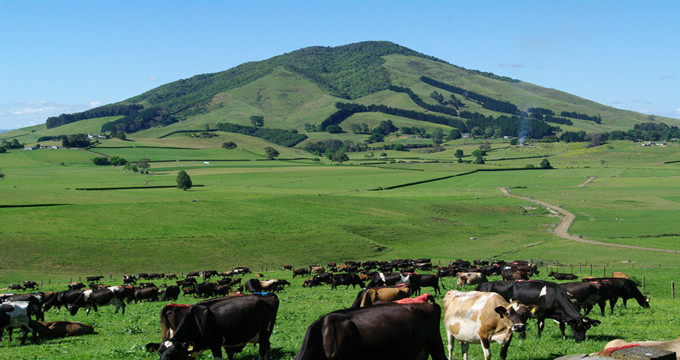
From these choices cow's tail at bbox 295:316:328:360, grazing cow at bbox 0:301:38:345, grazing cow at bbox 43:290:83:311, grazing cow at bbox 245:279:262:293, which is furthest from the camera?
grazing cow at bbox 245:279:262:293

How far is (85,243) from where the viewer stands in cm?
6003

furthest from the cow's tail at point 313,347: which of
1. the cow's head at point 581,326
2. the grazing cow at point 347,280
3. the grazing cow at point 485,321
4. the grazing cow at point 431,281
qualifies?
the grazing cow at point 347,280

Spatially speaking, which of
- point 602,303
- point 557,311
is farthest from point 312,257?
point 557,311

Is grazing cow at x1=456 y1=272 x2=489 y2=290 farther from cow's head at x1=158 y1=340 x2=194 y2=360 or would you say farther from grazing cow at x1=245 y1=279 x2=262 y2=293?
cow's head at x1=158 y1=340 x2=194 y2=360

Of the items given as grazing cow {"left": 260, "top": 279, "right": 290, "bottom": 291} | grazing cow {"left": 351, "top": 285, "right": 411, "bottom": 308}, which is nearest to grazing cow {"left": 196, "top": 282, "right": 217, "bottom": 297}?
grazing cow {"left": 260, "top": 279, "right": 290, "bottom": 291}

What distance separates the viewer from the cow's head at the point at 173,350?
45.9 feet

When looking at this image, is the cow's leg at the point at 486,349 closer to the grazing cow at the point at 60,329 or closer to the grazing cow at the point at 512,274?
the grazing cow at the point at 60,329

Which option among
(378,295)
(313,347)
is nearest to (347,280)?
(378,295)

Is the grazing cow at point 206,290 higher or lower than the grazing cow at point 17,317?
lower

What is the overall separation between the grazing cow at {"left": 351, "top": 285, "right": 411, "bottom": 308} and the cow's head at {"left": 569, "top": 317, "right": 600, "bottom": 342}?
19.4 ft

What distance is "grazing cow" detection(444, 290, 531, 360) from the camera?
577 inches

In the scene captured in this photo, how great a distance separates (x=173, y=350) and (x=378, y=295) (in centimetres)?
827

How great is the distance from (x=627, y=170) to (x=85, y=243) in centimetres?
17180

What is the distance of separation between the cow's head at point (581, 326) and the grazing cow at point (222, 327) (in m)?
9.84
